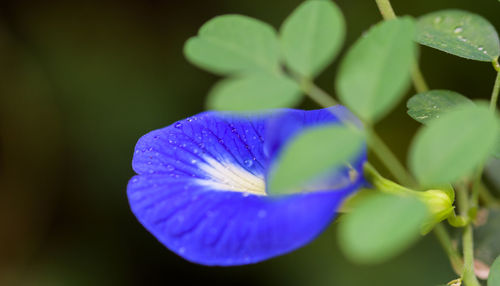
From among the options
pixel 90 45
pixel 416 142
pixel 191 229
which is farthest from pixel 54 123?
pixel 416 142

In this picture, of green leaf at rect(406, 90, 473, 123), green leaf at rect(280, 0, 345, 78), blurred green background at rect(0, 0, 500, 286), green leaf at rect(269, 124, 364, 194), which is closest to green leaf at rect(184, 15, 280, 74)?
green leaf at rect(280, 0, 345, 78)

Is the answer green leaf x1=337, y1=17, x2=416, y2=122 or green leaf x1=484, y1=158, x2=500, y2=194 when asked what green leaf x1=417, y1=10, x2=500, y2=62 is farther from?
green leaf x1=484, y1=158, x2=500, y2=194

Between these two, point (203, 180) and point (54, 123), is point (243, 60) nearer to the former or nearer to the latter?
point (203, 180)

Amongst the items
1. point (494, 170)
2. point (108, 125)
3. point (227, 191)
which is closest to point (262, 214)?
point (227, 191)

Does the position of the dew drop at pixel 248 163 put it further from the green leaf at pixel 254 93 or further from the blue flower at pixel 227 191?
the green leaf at pixel 254 93

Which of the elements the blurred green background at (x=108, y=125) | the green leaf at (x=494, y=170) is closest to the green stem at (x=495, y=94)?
the green leaf at (x=494, y=170)

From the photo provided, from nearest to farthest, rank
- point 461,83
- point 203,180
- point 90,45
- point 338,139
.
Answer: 1. point 338,139
2. point 203,180
3. point 461,83
4. point 90,45
